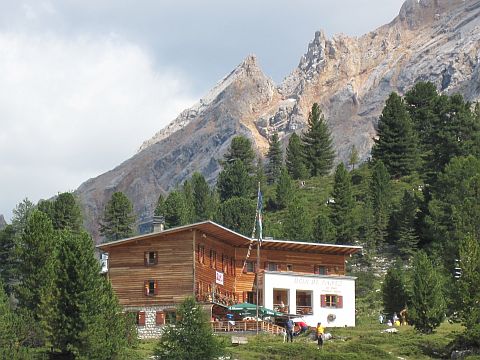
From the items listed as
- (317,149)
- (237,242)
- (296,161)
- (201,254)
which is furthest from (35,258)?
(317,149)

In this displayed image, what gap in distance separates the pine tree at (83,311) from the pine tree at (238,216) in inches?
1993

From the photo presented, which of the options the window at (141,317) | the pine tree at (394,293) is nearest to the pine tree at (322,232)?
the pine tree at (394,293)

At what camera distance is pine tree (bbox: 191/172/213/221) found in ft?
404

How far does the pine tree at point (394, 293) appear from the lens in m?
76.2

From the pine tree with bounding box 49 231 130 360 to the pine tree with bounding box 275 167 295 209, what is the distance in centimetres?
6855

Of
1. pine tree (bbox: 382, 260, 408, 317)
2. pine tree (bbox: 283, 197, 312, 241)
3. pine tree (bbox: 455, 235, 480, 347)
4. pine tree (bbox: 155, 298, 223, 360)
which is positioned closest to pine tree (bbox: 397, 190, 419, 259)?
pine tree (bbox: 283, 197, 312, 241)

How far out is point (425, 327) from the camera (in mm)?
66625

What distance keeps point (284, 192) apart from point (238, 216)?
17623 mm

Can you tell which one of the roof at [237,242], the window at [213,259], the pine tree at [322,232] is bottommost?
the window at [213,259]

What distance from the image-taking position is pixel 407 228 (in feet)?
332

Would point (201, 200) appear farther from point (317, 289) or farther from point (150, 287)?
point (150, 287)

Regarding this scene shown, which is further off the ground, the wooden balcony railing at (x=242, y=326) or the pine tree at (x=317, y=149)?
the pine tree at (x=317, y=149)

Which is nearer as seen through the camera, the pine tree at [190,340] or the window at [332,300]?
the pine tree at [190,340]

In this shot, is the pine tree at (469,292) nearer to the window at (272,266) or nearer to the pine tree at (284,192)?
the window at (272,266)
